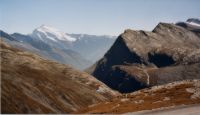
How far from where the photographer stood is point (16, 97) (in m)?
159

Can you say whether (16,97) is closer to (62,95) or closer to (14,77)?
(14,77)

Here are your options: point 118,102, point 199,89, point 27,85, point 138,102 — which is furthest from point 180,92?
point 27,85

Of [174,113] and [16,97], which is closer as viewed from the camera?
[174,113]

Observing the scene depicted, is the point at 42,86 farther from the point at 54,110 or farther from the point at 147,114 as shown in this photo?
the point at 147,114

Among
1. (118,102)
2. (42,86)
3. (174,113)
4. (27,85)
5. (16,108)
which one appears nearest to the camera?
(174,113)

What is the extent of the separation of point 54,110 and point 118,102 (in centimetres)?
6099

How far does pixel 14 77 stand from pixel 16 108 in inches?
1475

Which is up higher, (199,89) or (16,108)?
(199,89)

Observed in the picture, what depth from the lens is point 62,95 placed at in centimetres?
19788

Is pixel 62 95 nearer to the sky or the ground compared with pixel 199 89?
nearer to the ground

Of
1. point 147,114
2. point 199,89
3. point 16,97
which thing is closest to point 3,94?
point 16,97

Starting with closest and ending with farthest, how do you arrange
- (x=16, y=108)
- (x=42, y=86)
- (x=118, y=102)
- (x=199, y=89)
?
(x=199, y=89)
(x=118, y=102)
(x=16, y=108)
(x=42, y=86)

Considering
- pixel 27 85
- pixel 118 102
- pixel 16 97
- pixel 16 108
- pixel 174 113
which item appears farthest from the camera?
pixel 27 85

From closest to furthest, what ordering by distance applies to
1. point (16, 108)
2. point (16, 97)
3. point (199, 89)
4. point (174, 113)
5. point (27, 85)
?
point (174, 113)
point (199, 89)
point (16, 108)
point (16, 97)
point (27, 85)
